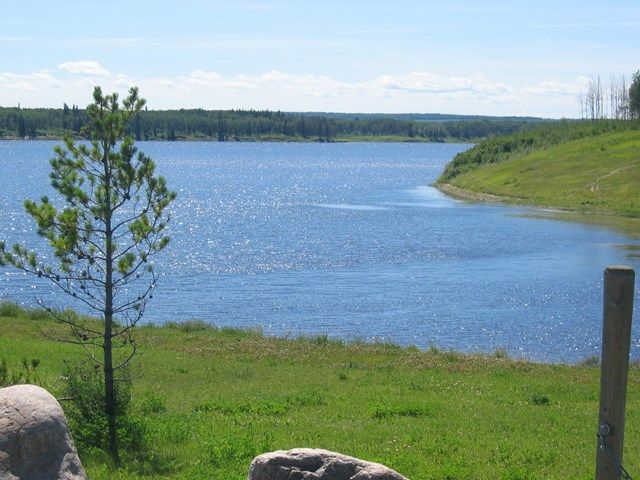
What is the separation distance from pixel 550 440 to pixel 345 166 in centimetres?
18065

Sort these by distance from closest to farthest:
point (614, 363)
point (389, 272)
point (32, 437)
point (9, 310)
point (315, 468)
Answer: point (614, 363)
point (315, 468)
point (32, 437)
point (9, 310)
point (389, 272)

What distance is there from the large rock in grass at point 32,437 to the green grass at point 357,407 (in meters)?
2.24

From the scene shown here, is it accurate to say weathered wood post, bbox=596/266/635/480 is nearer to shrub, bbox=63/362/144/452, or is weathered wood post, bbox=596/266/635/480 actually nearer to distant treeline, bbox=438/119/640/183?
shrub, bbox=63/362/144/452

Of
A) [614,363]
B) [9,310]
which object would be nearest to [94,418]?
[614,363]

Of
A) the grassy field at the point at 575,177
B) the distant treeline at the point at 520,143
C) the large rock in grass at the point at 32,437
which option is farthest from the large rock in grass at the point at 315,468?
the distant treeline at the point at 520,143

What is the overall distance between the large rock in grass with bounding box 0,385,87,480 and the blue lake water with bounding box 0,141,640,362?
23884 mm

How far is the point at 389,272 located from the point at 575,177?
45991 millimetres

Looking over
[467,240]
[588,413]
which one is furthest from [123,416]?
[467,240]

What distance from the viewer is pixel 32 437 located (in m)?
9.23

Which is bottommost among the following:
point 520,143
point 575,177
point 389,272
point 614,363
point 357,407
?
point 389,272

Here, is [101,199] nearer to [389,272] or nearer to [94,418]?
[94,418]

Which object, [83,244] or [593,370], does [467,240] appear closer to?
[593,370]

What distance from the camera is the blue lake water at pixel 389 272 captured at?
36312 millimetres

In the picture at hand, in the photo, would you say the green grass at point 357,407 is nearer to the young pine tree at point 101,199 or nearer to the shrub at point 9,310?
the young pine tree at point 101,199
